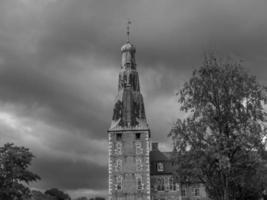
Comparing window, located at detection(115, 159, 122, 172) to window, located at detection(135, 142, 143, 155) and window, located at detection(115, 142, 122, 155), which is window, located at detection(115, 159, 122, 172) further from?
window, located at detection(135, 142, 143, 155)

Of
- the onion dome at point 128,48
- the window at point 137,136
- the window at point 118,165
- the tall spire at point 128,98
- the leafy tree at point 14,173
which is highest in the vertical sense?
the onion dome at point 128,48

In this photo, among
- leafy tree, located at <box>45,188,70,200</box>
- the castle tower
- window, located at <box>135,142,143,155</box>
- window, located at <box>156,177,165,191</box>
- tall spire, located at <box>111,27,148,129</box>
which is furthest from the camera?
leafy tree, located at <box>45,188,70,200</box>

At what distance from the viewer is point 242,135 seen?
90.5ft

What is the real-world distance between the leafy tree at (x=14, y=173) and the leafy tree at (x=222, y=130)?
1473 centimetres

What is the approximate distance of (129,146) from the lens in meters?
70.8

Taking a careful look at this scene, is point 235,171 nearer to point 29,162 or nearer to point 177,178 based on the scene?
point 177,178

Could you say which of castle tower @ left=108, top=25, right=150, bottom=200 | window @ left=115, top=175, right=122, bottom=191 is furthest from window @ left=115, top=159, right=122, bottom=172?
window @ left=115, top=175, right=122, bottom=191

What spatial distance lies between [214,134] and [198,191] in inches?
1844

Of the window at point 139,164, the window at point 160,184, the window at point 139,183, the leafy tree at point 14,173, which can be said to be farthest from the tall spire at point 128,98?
the leafy tree at point 14,173

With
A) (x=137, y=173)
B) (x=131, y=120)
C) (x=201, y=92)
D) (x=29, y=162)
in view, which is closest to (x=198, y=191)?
(x=137, y=173)

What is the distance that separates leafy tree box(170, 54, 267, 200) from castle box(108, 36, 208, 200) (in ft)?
122

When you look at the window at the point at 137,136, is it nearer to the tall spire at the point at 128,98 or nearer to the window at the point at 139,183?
the tall spire at the point at 128,98

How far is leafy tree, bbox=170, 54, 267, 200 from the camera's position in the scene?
2772 cm

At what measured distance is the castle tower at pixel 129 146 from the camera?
68312mm
